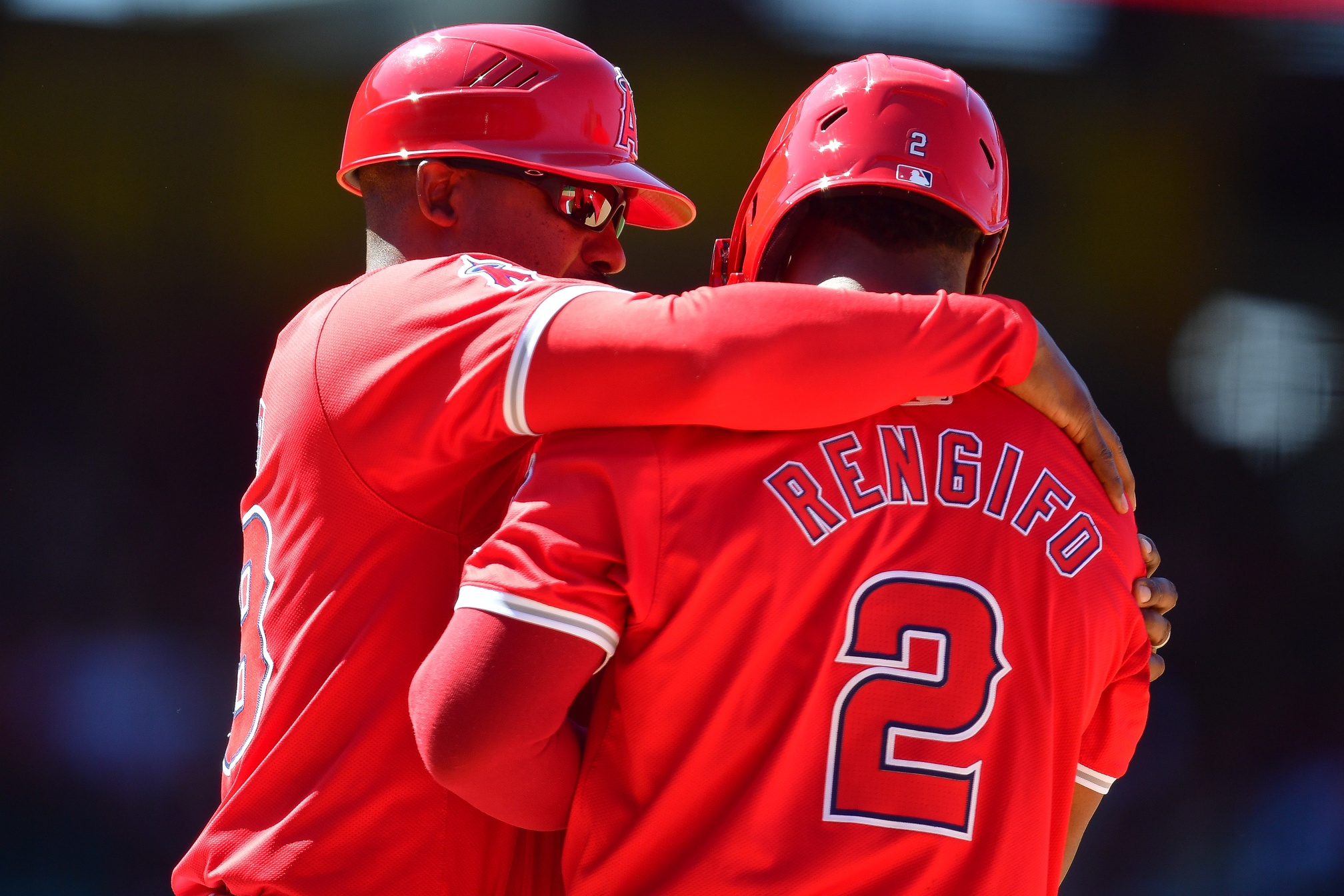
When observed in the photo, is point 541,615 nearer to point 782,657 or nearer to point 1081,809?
point 782,657

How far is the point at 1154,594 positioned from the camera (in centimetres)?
138

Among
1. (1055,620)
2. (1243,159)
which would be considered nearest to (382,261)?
(1055,620)

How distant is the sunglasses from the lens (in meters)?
1.69

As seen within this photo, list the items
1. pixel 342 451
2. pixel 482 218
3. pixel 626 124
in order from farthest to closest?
1. pixel 626 124
2. pixel 482 218
3. pixel 342 451

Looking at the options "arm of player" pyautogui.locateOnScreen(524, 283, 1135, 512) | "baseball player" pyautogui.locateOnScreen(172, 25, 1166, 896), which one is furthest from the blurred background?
"arm of player" pyautogui.locateOnScreen(524, 283, 1135, 512)

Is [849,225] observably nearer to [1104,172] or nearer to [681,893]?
[681,893]

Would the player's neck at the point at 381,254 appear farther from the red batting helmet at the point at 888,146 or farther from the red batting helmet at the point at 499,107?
the red batting helmet at the point at 888,146

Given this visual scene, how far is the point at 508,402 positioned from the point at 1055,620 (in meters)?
0.61

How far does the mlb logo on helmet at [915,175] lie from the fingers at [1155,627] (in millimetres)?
569

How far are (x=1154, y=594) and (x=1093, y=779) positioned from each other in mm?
295

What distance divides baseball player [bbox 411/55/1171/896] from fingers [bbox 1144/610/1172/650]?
0.17m

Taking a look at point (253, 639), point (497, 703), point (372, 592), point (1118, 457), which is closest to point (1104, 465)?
point (1118, 457)

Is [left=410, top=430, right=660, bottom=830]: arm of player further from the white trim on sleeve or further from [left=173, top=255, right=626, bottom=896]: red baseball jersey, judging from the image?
the white trim on sleeve

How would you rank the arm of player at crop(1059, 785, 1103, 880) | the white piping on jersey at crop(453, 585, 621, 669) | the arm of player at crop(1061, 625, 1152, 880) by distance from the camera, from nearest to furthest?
1. the white piping on jersey at crop(453, 585, 621, 669)
2. the arm of player at crop(1061, 625, 1152, 880)
3. the arm of player at crop(1059, 785, 1103, 880)
